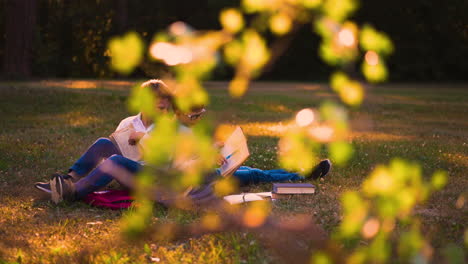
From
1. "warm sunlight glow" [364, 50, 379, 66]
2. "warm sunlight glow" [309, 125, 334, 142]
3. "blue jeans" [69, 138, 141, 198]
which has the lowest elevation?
"blue jeans" [69, 138, 141, 198]

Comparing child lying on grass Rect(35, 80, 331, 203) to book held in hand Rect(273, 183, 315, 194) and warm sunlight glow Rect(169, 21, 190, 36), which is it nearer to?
book held in hand Rect(273, 183, 315, 194)

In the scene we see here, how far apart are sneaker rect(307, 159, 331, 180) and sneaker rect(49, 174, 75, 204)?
2844 millimetres

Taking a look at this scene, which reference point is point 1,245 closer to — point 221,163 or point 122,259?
point 122,259

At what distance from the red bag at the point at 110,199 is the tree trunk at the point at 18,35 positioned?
684 inches

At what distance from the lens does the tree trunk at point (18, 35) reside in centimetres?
2142

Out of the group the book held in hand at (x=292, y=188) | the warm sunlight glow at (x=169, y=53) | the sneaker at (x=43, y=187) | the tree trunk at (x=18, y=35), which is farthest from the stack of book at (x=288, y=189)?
the tree trunk at (x=18, y=35)

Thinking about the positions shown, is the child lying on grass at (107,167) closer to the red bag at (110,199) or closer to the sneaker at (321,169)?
the red bag at (110,199)

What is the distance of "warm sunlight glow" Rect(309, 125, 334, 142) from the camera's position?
7.37 ft

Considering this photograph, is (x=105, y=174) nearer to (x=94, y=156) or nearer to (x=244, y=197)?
(x=94, y=156)

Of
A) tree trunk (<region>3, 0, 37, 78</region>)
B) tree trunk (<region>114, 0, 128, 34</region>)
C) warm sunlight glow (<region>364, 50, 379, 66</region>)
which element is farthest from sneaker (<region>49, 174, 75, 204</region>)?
tree trunk (<region>114, 0, 128, 34</region>)

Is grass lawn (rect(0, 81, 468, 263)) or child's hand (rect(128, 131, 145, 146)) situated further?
child's hand (rect(128, 131, 145, 146))

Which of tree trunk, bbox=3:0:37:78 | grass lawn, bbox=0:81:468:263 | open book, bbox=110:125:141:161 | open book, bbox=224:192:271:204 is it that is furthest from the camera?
tree trunk, bbox=3:0:37:78

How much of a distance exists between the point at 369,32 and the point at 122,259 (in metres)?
2.91

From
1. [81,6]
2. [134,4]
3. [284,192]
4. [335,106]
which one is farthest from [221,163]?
[134,4]
